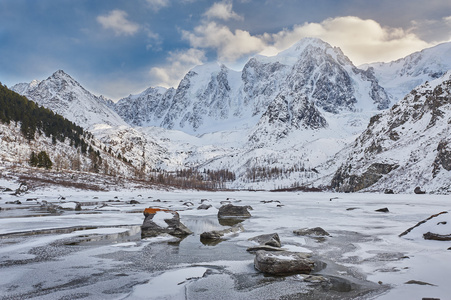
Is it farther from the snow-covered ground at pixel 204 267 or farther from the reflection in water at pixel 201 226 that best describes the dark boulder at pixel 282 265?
the reflection in water at pixel 201 226

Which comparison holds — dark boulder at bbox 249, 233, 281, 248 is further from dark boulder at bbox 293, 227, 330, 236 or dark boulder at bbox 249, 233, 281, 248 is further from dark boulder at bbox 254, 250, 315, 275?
dark boulder at bbox 293, 227, 330, 236

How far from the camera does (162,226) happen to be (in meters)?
17.2

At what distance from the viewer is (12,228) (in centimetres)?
1816

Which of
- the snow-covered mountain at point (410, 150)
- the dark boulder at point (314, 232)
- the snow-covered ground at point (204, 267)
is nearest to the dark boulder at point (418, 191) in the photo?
the snow-covered mountain at point (410, 150)

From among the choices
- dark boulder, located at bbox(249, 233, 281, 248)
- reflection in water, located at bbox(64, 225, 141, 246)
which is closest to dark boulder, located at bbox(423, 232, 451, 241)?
dark boulder, located at bbox(249, 233, 281, 248)

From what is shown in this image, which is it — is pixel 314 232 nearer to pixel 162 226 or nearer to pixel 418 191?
pixel 162 226

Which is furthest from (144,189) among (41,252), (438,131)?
(438,131)

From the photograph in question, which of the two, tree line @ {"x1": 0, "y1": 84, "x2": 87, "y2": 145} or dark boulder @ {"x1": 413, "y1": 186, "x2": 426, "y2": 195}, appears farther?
tree line @ {"x1": 0, "y1": 84, "x2": 87, "y2": 145}

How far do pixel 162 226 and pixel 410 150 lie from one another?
99.6 metres

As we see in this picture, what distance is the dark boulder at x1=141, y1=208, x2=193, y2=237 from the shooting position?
54.8ft

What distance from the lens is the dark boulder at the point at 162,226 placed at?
658 inches

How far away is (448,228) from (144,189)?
9437cm

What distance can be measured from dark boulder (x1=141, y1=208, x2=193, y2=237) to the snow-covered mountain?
6883 centimetres

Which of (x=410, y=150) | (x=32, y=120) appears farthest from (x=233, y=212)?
(x=32, y=120)
